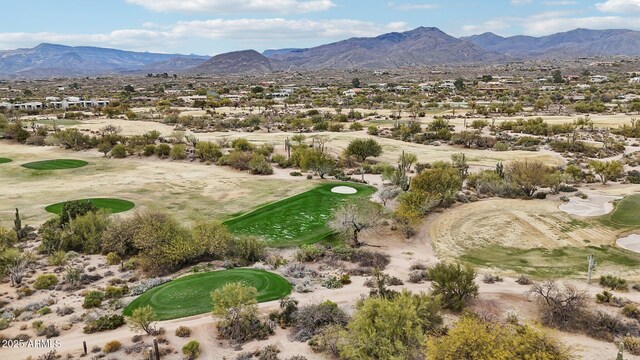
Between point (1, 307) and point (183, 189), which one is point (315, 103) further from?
point (1, 307)

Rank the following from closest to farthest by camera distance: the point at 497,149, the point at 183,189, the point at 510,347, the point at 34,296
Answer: the point at 510,347, the point at 34,296, the point at 183,189, the point at 497,149

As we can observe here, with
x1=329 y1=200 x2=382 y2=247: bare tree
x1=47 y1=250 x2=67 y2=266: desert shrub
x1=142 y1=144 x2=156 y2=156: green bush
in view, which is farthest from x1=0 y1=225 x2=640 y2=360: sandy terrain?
x1=142 y1=144 x2=156 y2=156: green bush

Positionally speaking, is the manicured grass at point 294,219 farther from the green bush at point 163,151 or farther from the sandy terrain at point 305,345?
the green bush at point 163,151

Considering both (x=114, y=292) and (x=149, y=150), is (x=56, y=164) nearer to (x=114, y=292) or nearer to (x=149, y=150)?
(x=149, y=150)

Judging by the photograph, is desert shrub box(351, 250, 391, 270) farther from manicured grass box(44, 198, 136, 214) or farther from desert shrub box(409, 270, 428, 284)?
manicured grass box(44, 198, 136, 214)

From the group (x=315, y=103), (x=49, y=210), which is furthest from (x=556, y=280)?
(x=315, y=103)

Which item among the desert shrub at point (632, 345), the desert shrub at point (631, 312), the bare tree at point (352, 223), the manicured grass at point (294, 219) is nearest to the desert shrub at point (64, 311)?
the manicured grass at point (294, 219)
